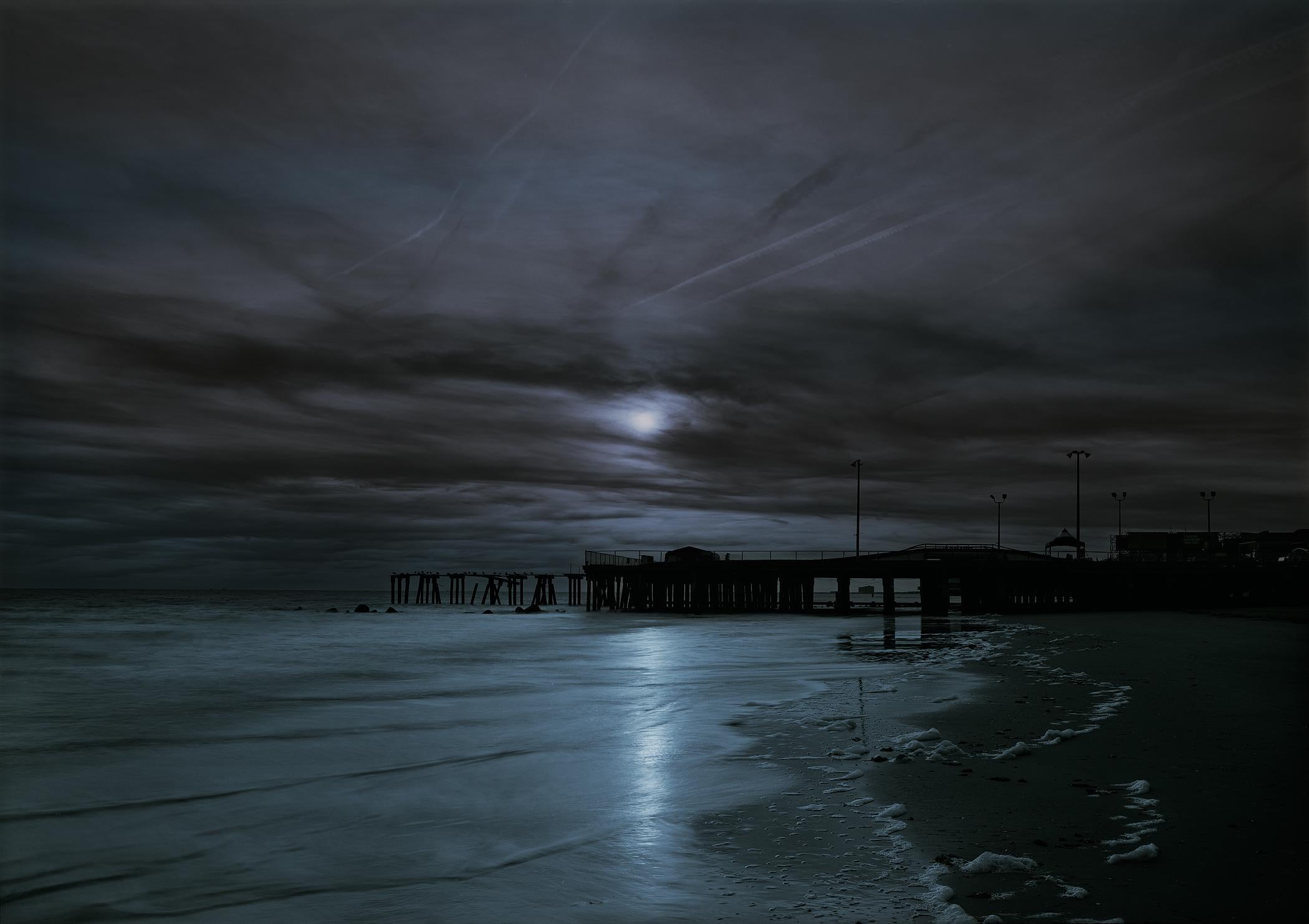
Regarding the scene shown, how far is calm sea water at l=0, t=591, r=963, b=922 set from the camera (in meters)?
6.70

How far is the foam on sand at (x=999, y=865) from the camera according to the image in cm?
597

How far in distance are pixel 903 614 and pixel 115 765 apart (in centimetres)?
5493

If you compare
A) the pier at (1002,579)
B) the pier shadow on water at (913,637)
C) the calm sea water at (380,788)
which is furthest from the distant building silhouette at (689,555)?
the calm sea water at (380,788)

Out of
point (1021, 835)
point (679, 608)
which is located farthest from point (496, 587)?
point (1021, 835)

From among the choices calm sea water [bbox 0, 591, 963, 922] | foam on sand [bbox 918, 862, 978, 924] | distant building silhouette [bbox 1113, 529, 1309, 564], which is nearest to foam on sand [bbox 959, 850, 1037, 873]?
foam on sand [bbox 918, 862, 978, 924]

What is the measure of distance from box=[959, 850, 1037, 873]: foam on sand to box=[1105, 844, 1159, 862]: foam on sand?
0.56 metres

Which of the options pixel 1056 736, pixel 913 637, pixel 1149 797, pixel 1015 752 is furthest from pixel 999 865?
pixel 913 637

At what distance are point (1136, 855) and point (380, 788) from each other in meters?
8.13

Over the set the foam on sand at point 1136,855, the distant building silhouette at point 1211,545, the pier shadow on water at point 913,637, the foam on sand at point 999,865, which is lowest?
the pier shadow on water at point 913,637

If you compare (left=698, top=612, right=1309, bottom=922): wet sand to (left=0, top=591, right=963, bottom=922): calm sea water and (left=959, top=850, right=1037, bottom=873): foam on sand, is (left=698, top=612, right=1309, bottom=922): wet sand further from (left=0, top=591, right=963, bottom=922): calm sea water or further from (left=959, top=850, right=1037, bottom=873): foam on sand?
(left=0, top=591, right=963, bottom=922): calm sea water

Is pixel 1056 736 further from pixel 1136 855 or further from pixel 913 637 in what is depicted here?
pixel 913 637

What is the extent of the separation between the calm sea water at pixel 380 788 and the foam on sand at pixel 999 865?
1929mm

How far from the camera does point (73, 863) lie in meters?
7.83

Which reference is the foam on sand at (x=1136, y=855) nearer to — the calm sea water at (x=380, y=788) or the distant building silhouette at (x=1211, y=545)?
the calm sea water at (x=380, y=788)
